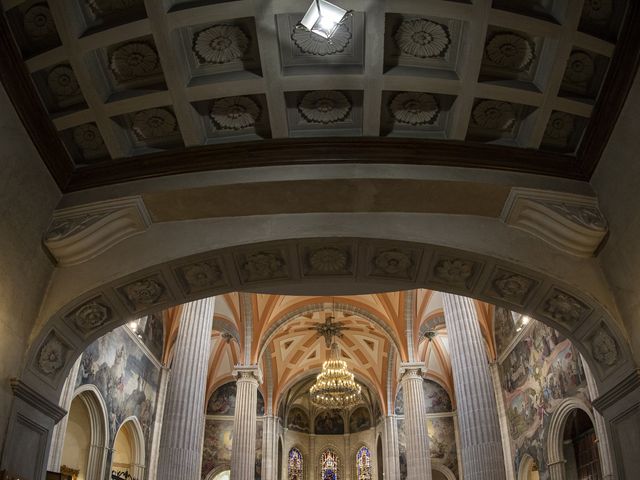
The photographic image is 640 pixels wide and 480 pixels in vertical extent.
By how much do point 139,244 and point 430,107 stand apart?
3.91 metres

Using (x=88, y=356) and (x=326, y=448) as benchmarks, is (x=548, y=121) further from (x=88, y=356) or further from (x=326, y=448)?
(x=326, y=448)

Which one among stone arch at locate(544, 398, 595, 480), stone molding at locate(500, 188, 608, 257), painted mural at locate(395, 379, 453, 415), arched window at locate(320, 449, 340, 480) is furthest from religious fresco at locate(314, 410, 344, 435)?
stone molding at locate(500, 188, 608, 257)

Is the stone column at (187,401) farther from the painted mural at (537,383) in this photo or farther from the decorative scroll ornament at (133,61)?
the painted mural at (537,383)

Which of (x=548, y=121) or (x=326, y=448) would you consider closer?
(x=548, y=121)

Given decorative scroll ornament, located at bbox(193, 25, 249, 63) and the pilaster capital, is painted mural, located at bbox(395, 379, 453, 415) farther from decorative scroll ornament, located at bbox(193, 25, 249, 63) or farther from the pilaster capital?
decorative scroll ornament, located at bbox(193, 25, 249, 63)

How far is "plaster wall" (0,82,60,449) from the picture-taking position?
5.92 metres

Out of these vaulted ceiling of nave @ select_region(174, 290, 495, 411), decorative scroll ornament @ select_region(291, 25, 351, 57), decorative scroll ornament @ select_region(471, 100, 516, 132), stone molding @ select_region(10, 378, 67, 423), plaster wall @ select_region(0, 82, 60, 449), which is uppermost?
vaulted ceiling of nave @ select_region(174, 290, 495, 411)

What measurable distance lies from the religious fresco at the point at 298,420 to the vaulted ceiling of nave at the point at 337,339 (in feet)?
14.9

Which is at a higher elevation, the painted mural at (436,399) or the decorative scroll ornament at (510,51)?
the painted mural at (436,399)

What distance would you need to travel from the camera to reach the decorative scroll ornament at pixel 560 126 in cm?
673

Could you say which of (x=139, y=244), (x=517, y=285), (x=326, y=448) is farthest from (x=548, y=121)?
(x=326, y=448)

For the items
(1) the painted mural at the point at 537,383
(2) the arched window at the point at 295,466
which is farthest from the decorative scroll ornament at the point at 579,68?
(2) the arched window at the point at 295,466

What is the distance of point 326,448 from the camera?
35500mm

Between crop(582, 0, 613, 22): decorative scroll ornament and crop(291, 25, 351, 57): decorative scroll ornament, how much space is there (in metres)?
2.34
